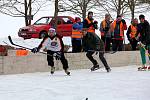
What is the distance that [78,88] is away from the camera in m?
10.4

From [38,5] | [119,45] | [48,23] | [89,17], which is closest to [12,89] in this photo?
[89,17]

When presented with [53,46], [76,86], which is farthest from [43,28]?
[76,86]

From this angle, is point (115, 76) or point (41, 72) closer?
point (115, 76)

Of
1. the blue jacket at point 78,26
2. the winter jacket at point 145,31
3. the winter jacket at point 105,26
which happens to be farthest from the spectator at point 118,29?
the winter jacket at point 145,31

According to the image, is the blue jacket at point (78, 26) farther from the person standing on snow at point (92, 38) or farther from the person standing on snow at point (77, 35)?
the person standing on snow at point (92, 38)

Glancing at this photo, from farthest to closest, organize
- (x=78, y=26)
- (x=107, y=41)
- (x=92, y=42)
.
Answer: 1. (x=107, y=41)
2. (x=78, y=26)
3. (x=92, y=42)

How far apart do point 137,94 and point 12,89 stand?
2.56 m

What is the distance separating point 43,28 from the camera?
2397 cm

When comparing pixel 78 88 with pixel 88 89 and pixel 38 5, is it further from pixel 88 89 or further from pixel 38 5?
pixel 38 5

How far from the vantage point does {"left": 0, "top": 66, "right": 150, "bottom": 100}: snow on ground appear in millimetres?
9133

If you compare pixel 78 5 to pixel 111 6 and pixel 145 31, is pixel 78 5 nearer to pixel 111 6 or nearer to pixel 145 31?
pixel 111 6

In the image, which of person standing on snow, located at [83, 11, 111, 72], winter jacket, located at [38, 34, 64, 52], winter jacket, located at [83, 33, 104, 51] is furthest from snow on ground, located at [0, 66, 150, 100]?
winter jacket, located at [83, 33, 104, 51]

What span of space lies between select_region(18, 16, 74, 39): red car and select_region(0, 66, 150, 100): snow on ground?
10121mm

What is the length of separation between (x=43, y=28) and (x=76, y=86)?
43.9 ft
